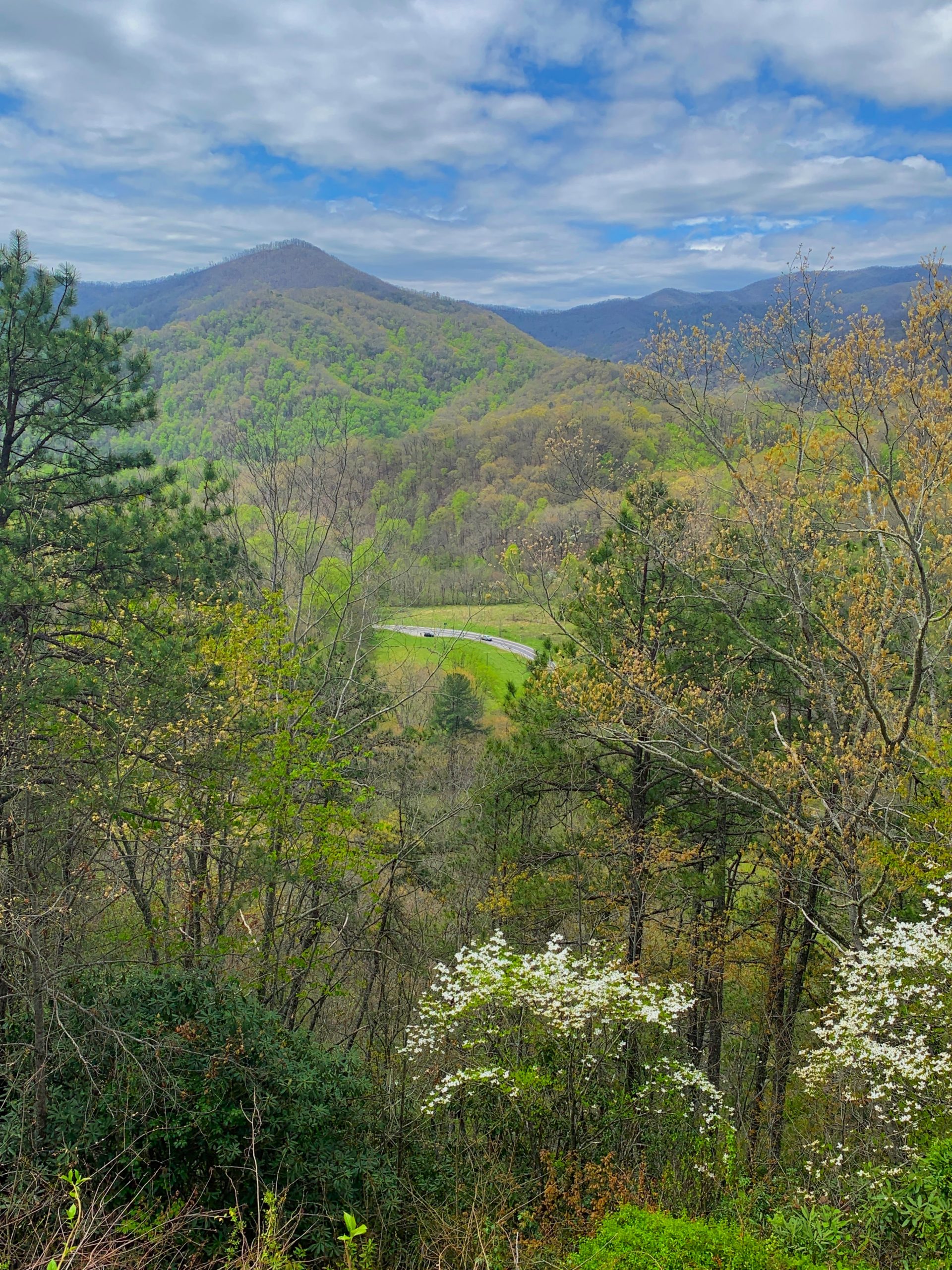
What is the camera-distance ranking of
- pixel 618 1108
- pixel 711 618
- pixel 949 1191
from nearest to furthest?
1. pixel 949 1191
2. pixel 618 1108
3. pixel 711 618

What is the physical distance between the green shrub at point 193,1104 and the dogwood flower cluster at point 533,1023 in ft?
3.28

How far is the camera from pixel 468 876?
532 inches

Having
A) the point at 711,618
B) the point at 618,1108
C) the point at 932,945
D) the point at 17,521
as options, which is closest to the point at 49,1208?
the point at 618,1108

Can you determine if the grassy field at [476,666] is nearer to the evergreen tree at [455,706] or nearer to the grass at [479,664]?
the grass at [479,664]

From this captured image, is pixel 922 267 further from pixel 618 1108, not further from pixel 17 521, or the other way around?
pixel 17 521

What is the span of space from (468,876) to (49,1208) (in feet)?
29.8

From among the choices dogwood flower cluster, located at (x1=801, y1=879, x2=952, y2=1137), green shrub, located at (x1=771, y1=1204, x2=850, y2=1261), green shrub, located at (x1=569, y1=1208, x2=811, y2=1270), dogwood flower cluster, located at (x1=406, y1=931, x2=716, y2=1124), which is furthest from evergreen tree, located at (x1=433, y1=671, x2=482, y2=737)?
green shrub, located at (x1=771, y1=1204, x2=850, y2=1261)

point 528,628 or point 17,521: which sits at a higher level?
point 17,521

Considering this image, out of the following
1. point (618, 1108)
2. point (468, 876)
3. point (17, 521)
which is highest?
point (17, 521)

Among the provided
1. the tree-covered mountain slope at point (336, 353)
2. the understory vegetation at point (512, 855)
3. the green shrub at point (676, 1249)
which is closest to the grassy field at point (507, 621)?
the understory vegetation at point (512, 855)

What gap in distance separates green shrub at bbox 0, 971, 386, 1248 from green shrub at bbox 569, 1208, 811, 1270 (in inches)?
99.5

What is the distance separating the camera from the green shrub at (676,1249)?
13.2 ft

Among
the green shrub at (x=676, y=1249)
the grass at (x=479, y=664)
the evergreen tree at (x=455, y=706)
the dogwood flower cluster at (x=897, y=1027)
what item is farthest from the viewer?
the evergreen tree at (x=455, y=706)

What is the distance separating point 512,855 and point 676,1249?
8.27 metres
